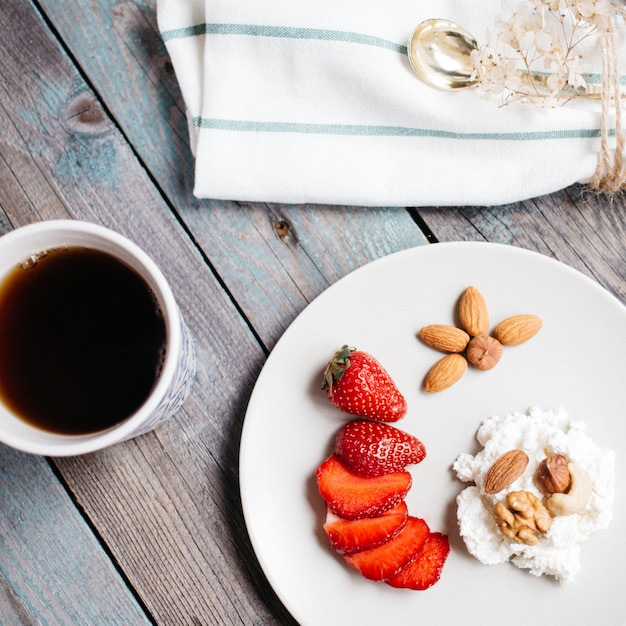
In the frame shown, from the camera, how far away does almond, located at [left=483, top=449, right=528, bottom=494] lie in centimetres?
83

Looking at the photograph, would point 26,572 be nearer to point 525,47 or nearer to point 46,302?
point 46,302

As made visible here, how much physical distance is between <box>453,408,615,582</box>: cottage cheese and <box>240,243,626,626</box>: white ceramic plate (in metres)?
0.03

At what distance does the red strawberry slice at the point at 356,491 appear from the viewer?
0.84 m

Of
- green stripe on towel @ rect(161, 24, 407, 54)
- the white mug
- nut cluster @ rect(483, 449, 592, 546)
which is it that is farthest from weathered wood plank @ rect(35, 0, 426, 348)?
nut cluster @ rect(483, 449, 592, 546)

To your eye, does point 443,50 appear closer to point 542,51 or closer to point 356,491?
point 542,51

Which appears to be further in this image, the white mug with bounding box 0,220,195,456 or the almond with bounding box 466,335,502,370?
the almond with bounding box 466,335,502,370

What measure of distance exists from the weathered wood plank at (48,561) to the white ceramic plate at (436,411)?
0.23 m

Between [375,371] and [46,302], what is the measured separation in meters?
0.40

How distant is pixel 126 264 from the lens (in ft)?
2.37

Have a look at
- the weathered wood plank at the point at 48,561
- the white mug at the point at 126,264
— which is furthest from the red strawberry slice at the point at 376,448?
the weathered wood plank at the point at 48,561

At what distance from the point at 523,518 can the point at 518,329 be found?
23 centimetres

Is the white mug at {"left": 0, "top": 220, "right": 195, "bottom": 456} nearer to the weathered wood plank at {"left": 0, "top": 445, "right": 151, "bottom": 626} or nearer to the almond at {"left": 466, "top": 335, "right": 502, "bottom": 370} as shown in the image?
the weathered wood plank at {"left": 0, "top": 445, "right": 151, "bottom": 626}

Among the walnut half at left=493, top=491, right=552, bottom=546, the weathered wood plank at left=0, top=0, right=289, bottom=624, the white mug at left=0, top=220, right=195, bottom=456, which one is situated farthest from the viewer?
the weathered wood plank at left=0, top=0, right=289, bottom=624

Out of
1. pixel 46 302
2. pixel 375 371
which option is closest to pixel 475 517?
pixel 375 371
